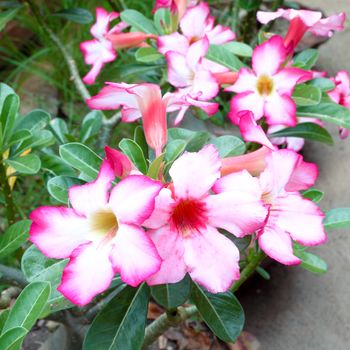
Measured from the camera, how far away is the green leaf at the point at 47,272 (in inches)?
30.2

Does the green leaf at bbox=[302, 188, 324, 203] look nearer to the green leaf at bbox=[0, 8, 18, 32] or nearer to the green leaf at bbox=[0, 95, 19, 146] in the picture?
the green leaf at bbox=[0, 95, 19, 146]

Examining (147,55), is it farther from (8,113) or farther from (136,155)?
(136,155)

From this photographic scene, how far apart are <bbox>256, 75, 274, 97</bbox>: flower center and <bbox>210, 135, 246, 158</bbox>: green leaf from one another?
0.18 metres

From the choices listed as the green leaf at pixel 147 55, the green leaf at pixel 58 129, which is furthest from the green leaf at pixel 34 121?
the green leaf at pixel 147 55

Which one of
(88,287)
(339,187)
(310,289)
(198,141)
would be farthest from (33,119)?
(339,187)

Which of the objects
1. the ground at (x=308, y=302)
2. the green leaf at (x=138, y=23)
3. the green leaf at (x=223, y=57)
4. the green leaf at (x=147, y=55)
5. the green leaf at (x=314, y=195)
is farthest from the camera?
the ground at (x=308, y=302)

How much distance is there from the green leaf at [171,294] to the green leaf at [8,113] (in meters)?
0.44

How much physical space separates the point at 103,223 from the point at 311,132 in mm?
780

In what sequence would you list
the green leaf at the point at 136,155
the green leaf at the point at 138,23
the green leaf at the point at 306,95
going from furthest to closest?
the green leaf at the point at 138,23, the green leaf at the point at 306,95, the green leaf at the point at 136,155

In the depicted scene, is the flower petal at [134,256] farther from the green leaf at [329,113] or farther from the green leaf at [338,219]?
the green leaf at [329,113]

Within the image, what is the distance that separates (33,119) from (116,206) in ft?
2.13

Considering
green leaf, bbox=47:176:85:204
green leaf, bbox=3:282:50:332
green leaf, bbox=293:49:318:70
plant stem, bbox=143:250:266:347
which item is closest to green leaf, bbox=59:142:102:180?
green leaf, bbox=47:176:85:204

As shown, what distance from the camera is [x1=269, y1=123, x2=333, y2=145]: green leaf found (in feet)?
4.18

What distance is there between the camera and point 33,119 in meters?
1.18
